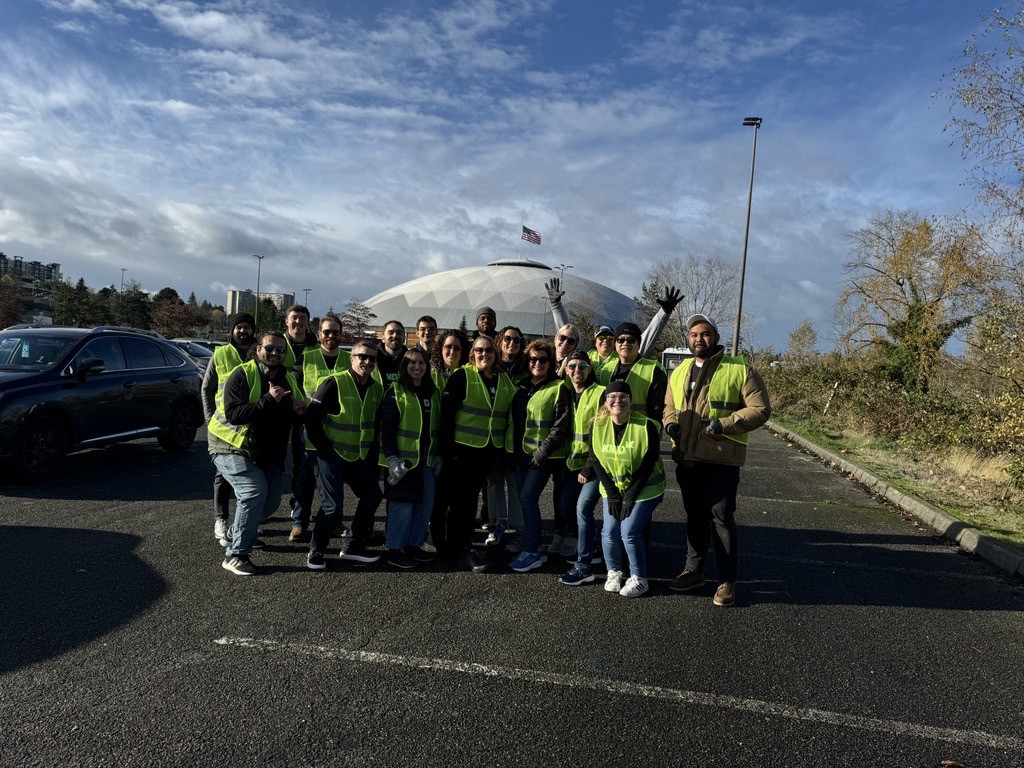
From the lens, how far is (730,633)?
4270 millimetres

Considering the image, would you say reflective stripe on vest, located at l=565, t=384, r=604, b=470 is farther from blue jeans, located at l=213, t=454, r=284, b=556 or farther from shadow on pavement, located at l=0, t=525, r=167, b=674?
shadow on pavement, located at l=0, t=525, r=167, b=674

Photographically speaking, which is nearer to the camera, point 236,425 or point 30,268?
point 236,425

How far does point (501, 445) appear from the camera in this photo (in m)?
5.48

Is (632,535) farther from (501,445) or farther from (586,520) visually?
(501,445)

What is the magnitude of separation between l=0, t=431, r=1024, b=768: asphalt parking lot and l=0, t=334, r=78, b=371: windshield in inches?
94.8

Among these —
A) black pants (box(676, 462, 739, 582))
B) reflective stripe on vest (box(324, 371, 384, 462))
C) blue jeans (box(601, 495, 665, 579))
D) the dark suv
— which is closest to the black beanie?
black pants (box(676, 462, 739, 582))

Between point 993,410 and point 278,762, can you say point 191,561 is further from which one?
point 993,410

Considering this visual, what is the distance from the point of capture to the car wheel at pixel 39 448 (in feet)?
23.4

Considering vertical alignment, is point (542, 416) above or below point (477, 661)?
above

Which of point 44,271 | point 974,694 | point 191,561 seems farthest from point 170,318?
point 44,271

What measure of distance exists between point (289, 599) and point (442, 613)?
3.30 feet

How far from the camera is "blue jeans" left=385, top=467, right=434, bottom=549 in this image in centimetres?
520

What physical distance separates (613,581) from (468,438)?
1.50 metres

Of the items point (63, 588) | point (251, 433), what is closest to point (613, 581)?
point (251, 433)
